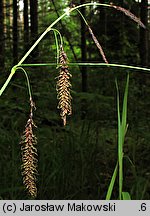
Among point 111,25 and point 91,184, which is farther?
point 111,25

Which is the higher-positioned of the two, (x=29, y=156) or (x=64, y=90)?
(x=64, y=90)

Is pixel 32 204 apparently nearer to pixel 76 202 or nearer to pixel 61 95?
pixel 76 202

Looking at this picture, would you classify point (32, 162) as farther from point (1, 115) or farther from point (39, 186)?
point (1, 115)

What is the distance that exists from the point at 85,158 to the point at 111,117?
2874 millimetres

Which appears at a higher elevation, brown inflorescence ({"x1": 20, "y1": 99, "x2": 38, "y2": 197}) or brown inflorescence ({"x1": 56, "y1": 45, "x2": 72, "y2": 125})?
brown inflorescence ({"x1": 56, "y1": 45, "x2": 72, "y2": 125})

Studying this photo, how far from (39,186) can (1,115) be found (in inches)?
62.9

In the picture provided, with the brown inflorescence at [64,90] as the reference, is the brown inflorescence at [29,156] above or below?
below

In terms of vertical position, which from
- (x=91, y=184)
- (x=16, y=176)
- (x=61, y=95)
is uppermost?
(x=61, y=95)

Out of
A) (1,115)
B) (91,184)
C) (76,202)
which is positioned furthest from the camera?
(1,115)

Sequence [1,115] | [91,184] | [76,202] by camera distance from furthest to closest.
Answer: [1,115], [91,184], [76,202]

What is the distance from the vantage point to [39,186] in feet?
9.61

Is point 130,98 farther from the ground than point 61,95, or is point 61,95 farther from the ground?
point 61,95

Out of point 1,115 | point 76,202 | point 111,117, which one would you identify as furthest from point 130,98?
point 76,202

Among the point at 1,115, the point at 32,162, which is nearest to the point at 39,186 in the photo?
the point at 1,115
